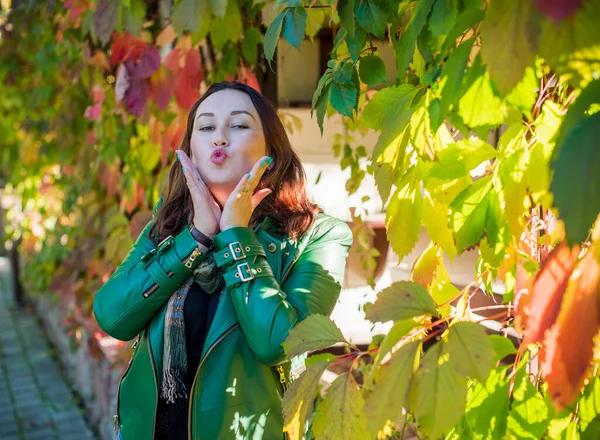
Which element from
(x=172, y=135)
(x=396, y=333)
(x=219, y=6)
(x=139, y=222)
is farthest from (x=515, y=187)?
(x=139, y=222)

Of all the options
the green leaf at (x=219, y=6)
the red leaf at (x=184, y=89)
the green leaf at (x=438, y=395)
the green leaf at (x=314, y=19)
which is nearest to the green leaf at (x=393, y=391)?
the green leaf at (x=438, y=395)

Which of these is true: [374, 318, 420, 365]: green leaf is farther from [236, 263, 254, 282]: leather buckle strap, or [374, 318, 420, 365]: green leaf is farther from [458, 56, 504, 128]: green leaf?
[236, 263, 254, 282]: leather buckle strap

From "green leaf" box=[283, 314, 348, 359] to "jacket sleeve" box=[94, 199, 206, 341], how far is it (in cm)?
63

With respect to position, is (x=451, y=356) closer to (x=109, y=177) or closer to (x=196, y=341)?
(x=196, y=341)

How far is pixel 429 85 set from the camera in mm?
1106

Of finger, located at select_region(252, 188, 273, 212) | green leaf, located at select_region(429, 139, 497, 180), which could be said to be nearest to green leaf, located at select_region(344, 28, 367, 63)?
green leaf, located at select_region(429, 139, 497, 180)

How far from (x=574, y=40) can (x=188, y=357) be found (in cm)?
122

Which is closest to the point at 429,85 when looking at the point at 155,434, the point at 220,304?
the point at 220,304

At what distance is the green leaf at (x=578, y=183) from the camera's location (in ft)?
1.82

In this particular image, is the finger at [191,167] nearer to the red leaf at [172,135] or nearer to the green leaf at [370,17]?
the green leaf at [370,17]

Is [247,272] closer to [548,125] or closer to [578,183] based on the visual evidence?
[548,125]

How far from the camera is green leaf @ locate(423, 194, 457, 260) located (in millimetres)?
1228

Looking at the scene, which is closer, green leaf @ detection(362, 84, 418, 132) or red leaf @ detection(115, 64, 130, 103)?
green leaf @ detection(362, 84, 418, 132)

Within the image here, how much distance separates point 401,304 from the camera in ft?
2.93
